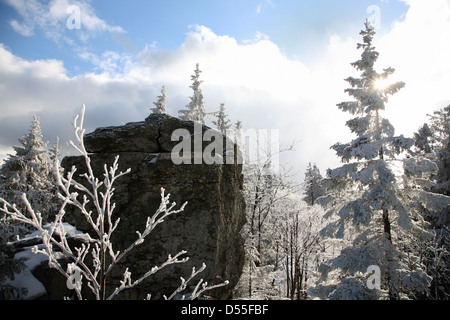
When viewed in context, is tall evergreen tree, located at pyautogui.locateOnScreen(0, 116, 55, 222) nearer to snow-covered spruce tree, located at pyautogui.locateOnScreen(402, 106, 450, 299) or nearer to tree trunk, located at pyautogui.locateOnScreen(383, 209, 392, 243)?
tree trunk, located at pyautogui.locateOnScreen(383, 209, 392, 243)

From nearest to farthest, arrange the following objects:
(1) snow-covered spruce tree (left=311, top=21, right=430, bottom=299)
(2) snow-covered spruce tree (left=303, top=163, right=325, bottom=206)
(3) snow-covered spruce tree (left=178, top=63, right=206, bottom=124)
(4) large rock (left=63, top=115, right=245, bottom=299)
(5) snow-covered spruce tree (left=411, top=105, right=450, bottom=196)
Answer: (4) large rock (left=63, top=115, right=245, bottom=299) < (1) snow-covered spruce tree (left=311, top=21, right=430, bottom=299) < (5) snow-covered spruce tree (left=411, top=105, right=450, bottom=196) < (3) snow-covered spruce tree (left=178, top=63, right=206, bottom=124) < (2) snow-covered spruce tree (left=303, top=163, right=325, bottom=206)

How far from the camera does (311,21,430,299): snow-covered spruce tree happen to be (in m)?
7.52

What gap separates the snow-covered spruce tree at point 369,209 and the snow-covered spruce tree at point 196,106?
14.9m

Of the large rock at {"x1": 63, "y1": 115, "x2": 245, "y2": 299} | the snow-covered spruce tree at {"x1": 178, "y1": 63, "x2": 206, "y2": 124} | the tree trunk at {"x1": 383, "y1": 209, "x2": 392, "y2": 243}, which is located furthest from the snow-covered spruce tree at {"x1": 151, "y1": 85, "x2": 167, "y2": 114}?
the tree trunk at {"x1": 383, "y1": 209, "x2": 392, "y2": 243}

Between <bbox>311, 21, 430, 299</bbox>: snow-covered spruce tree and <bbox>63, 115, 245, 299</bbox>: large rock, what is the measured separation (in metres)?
4.00

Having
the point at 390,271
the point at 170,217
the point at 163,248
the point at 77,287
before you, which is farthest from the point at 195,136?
the point at 390,271

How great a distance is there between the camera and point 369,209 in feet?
26.0

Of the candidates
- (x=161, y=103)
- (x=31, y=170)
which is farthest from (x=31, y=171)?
(x=161, y=103)

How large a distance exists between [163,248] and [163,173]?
77.6 inches

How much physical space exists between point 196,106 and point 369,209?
1793 cm

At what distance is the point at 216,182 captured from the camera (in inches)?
257

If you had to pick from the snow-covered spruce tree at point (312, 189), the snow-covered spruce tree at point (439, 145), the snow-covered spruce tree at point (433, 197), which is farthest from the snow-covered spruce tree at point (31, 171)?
the snow-covered spruce tree at point (312, 189)

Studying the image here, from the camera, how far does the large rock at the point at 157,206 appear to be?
19.4 feet
